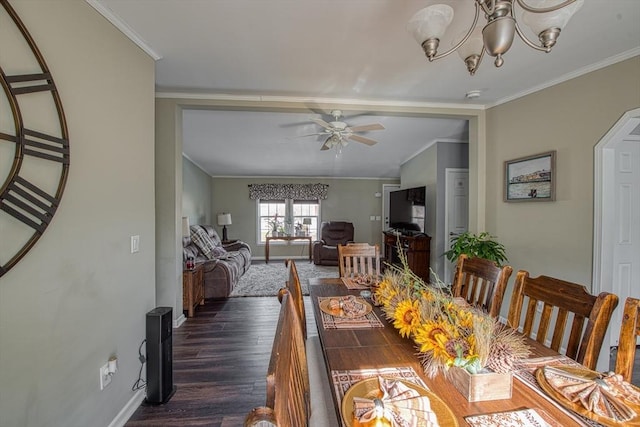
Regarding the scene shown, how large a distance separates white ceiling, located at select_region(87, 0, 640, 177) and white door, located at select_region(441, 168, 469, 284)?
104cm

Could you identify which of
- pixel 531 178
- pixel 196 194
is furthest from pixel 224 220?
pixel 531 178

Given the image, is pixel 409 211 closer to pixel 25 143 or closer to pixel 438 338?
pixel 438 338

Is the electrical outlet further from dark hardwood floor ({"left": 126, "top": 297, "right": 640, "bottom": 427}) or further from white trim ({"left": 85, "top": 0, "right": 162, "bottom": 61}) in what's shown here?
white trim ({"left": 85, "top": 0, "right": 162, "bottom": 61})

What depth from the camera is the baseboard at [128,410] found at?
1679 mm

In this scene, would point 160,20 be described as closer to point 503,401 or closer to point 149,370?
point 149,370

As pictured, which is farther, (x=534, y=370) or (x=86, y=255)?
(x=86, y=255)

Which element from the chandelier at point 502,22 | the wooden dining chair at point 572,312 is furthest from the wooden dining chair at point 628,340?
the chandelier at point 502,22

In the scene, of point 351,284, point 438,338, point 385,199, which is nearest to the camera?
point 438,338

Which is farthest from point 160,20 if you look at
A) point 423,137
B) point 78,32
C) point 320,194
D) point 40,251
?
point 320,194

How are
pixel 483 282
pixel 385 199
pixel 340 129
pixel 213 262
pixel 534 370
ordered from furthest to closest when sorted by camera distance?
pixel 385 199 < pixel 213 262 < pixel 340 129 < pixel 483 282 < pixel 534 370

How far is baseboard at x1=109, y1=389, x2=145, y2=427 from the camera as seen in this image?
168 centimetres

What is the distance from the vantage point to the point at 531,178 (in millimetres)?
2732

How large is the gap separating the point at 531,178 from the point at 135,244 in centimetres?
353

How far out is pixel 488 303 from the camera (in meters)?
1.67
